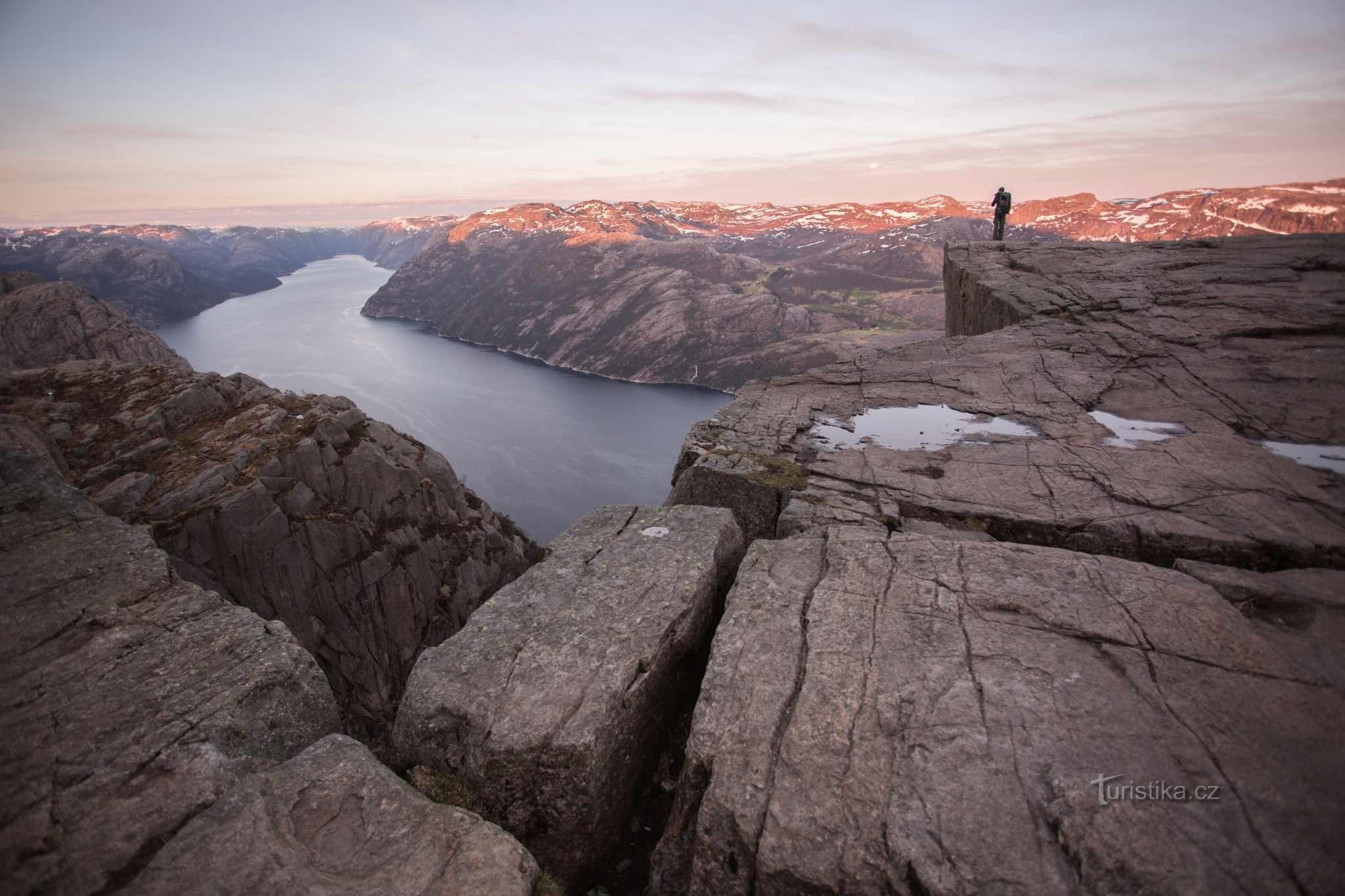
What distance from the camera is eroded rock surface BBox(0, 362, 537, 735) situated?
28.5 meters

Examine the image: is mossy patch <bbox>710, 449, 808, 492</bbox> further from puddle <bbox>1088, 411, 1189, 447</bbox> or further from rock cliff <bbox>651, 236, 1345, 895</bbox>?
puddle <bbox>1088, 411, 1189, 447</bbox>

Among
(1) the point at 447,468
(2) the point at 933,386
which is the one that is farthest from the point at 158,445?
(2) the point at 933,386

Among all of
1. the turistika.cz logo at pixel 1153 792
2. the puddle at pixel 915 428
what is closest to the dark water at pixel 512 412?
the puddle at pixel 915 428

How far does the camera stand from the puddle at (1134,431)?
1191 cm

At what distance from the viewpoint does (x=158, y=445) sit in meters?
29.4

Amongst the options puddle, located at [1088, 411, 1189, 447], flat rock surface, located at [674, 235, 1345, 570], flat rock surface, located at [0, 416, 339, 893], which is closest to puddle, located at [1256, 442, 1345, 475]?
flat rock surface, located at [674, 235, 1345, 570]

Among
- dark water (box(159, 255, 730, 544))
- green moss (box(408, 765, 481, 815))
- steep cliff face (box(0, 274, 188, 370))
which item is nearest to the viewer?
green moss (box(408, 765, 481, 815))

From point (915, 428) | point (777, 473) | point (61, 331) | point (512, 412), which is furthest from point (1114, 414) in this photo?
point (512, 412)

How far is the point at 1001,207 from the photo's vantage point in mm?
32500

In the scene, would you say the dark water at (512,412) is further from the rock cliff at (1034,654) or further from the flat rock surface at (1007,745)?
the flat rock surface at (1007,745)

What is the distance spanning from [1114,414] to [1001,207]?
81.8ft

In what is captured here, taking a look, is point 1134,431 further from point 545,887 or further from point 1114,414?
point 545,887

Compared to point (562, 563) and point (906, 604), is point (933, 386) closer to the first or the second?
point (906, 604)

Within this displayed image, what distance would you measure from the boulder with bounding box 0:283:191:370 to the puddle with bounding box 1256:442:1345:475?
90.0 metres
